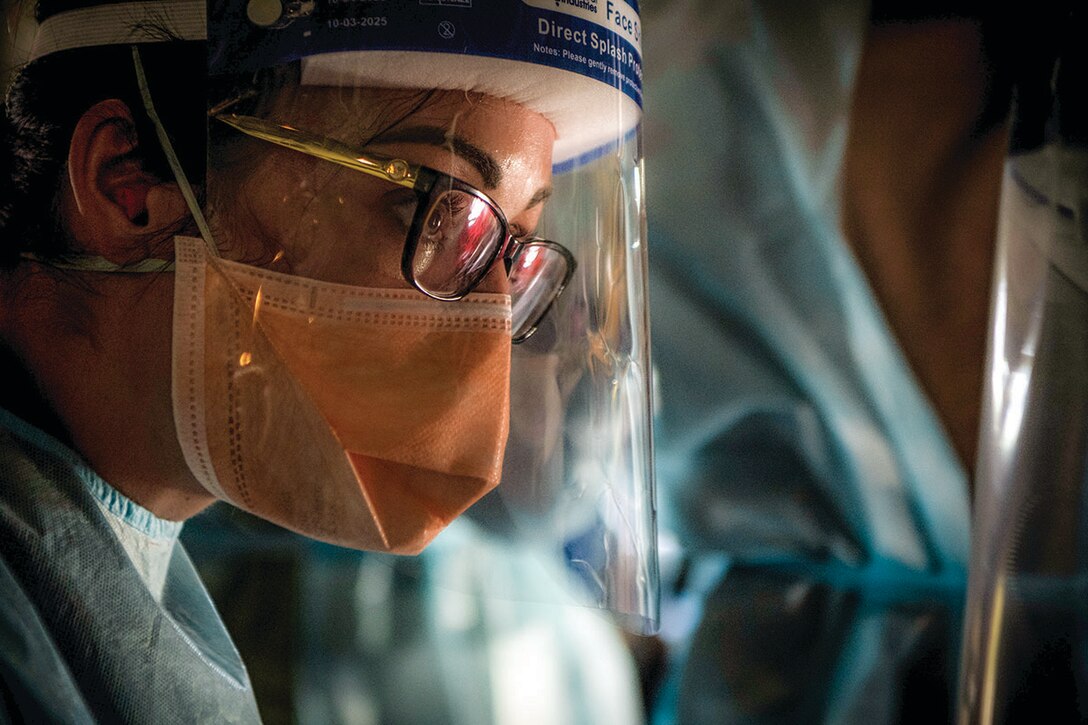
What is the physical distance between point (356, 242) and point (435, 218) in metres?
0.07

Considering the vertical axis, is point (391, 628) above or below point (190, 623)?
below

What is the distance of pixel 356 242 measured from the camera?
716 mm

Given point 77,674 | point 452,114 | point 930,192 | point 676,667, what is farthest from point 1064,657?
point 77,674

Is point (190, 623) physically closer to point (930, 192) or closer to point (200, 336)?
point (200, 336)

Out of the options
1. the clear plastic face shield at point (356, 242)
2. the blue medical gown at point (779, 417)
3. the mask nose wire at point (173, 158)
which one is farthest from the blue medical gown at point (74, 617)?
the blue medical gown at point (779, 417)

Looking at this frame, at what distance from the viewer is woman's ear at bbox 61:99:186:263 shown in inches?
27.8

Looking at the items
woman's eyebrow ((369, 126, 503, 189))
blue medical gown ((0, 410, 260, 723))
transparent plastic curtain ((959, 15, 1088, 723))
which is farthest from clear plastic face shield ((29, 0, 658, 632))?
transparent plastic curtain ((959, 15, 1088, 723))

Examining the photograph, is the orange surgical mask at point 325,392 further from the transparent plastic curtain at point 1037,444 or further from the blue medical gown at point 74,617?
the transparent plastic curtain at point 1037,444

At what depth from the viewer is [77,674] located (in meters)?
0.67

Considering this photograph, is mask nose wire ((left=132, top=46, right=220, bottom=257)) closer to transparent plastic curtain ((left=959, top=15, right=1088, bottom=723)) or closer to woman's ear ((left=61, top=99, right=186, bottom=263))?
woman's ear ((left=61, top=99, right=186, bottom=263))

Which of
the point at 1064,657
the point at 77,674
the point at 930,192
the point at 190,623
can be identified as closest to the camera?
the point at 77,674

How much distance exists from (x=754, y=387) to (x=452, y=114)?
91 cm

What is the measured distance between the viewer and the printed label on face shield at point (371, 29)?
2.24 ft

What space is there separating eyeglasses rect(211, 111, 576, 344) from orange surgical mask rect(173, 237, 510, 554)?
2cm
